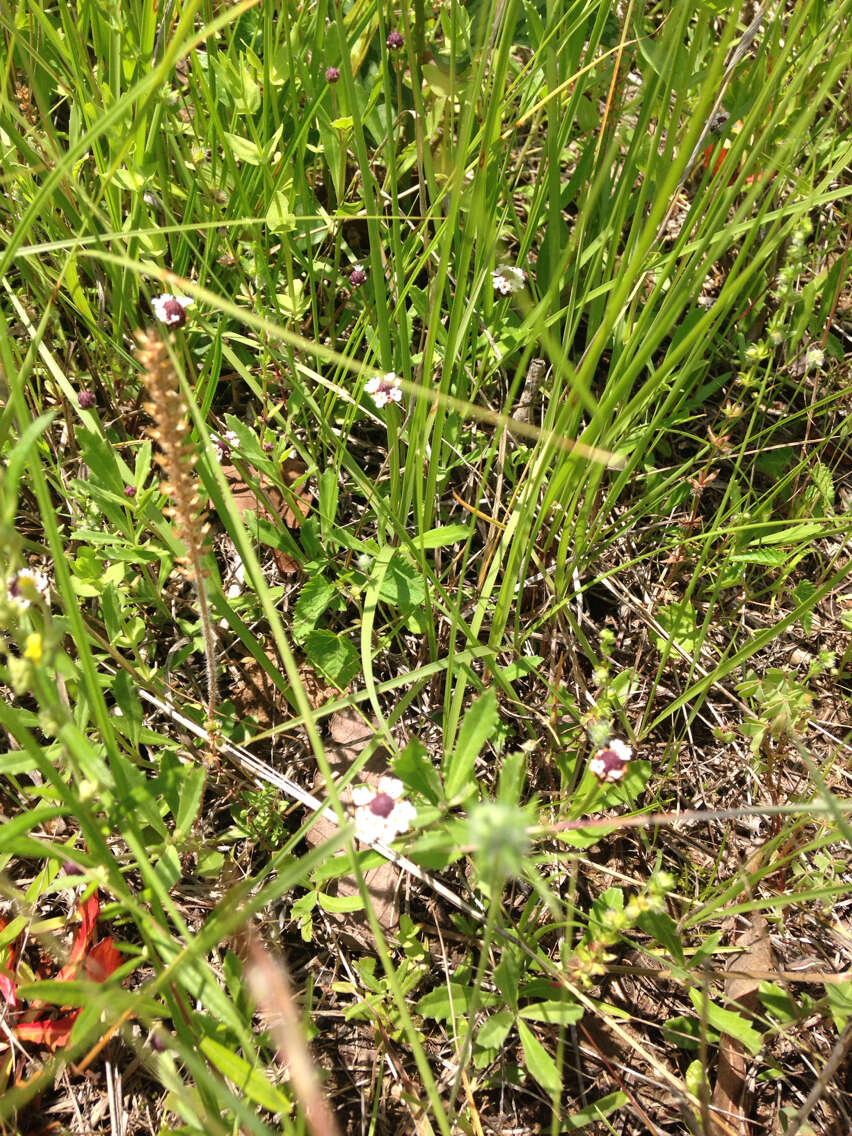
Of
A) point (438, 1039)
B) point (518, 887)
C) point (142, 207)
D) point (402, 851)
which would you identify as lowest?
point (438, 1039)

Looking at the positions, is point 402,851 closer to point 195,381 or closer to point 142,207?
point 195,381

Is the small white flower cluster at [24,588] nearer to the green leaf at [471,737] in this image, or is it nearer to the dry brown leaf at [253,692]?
the dry brown leaf at [253,692]

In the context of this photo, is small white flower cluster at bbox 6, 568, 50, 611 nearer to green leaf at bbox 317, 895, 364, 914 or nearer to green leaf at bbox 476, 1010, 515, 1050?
green leaf at bbox 317, 895, 364, 914

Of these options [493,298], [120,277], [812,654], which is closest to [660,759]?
[812,654]

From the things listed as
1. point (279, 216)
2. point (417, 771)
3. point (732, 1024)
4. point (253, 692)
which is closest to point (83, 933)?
point (253, 692)

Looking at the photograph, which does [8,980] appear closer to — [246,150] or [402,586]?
[402,586]

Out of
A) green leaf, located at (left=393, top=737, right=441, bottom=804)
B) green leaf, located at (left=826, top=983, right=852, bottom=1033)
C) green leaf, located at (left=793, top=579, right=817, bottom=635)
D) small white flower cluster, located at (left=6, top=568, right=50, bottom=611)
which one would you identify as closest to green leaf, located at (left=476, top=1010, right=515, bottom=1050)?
green leaf, located at (left=393, top=737, right=441, bottom=804)

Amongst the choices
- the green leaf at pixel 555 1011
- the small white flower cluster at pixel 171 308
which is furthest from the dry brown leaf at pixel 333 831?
the small white flower cluster at pixel 171 308

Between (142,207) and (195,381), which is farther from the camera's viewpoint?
(195,381)
